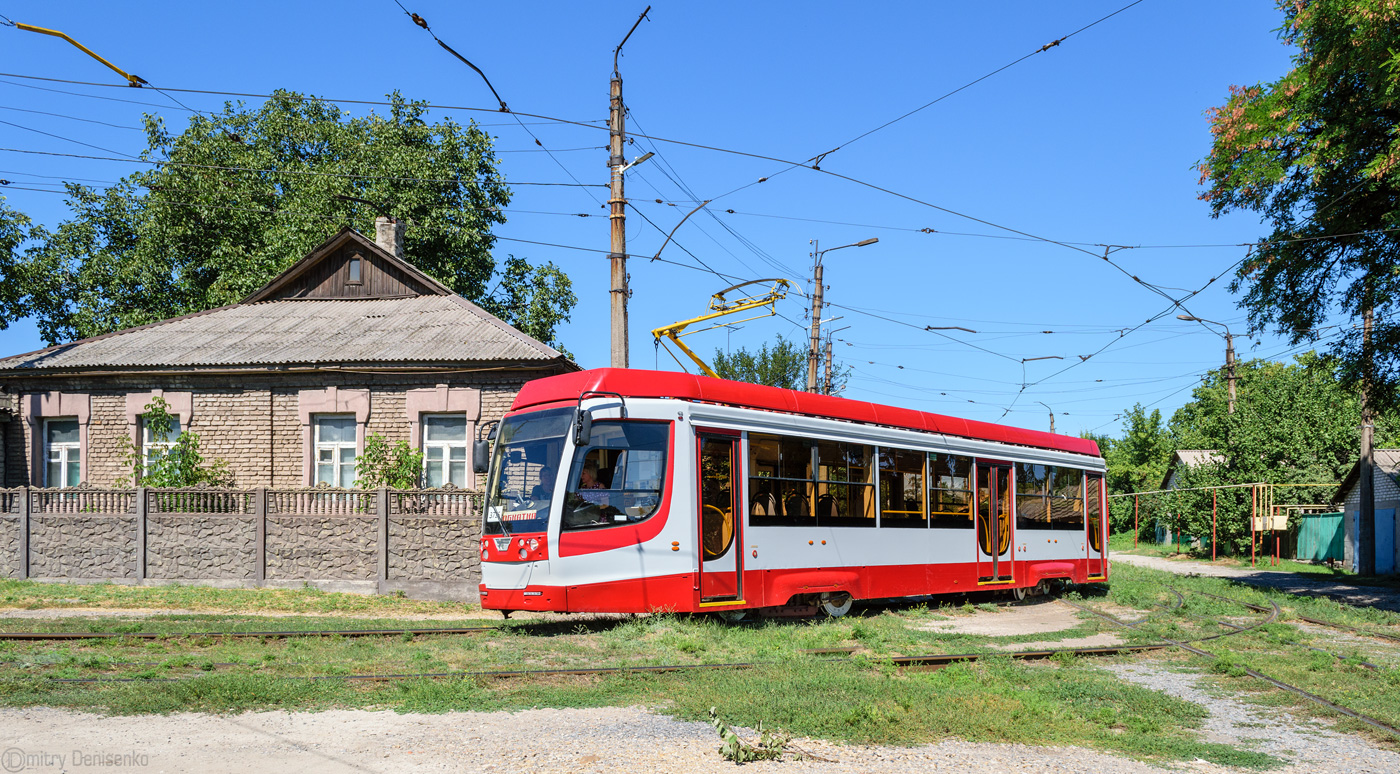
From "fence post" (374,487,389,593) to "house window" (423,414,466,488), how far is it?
3.89 m

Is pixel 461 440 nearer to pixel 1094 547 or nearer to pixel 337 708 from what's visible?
pixel 1094 547

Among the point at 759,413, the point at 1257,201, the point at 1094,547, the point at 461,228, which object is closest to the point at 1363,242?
the point at 1257,201

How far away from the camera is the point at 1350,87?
1755 cm

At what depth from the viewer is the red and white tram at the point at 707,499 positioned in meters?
11.6

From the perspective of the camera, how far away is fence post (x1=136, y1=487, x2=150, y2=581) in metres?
18.5

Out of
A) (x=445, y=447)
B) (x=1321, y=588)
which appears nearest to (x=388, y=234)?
(x=445, y=447)

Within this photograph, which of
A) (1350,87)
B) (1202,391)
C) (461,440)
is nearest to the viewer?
(1350,87)

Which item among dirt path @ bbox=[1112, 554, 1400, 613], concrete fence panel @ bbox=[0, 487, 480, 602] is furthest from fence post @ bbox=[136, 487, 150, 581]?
dirt path @ bbox=[1112, 554, 1400, 613]

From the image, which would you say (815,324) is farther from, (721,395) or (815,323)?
(721,395)

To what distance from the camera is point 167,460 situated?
2095cm

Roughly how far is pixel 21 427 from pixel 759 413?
18529mm

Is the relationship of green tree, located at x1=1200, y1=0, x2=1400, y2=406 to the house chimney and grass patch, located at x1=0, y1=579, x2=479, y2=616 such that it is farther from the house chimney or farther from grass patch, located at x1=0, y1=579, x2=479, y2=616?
the house chimney

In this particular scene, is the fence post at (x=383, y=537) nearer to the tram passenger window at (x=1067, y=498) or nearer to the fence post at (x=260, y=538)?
the fence post at (x=260, y=538)

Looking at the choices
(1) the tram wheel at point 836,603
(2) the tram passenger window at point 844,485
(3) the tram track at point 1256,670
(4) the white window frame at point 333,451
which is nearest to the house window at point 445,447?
(4) the white window frame at point 333,451
